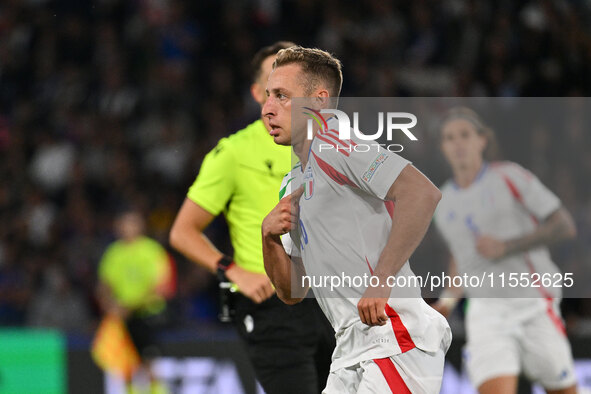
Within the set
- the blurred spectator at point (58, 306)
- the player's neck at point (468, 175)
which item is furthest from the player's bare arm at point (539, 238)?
the blurred spectator at point (58, 306)

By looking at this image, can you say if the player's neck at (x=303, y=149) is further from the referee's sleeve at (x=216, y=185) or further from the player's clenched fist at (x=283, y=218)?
the referee's sleeve at (x=216, y=185)

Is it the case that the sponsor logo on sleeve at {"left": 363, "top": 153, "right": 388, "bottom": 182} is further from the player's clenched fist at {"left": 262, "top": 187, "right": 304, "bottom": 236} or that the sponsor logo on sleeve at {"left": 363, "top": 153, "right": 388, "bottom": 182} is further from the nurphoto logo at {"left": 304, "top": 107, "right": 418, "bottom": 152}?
the player's clenched fist at {"left": 262, "top": 187, "right": 304, "bottom": 236}

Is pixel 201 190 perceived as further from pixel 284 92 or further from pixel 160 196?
pixel 160 196

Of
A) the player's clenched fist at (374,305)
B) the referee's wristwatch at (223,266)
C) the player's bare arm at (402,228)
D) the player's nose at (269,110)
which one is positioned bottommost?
the player's clenched fist at (374,305)

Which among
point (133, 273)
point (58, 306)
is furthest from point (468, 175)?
point (58, 306)

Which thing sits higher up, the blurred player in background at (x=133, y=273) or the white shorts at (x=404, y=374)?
the blurred player in background at (x=133, y=273)

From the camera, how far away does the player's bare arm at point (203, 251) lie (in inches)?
179

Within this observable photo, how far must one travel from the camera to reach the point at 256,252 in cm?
479

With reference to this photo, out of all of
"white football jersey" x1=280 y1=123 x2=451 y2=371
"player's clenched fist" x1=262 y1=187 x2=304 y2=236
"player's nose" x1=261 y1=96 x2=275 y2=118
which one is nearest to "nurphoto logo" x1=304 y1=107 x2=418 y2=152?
"white football jersey" x1=280 y1=123 x2=451 y2=371

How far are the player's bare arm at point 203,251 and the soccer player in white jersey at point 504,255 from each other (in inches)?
54.7

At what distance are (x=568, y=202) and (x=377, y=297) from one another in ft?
16.3

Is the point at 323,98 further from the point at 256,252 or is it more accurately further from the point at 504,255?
the point at 504,255

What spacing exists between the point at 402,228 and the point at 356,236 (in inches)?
11.5

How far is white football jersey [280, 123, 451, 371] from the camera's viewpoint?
3143 millimetres
